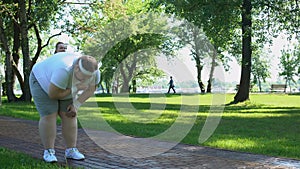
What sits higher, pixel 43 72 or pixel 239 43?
pixel 239 43

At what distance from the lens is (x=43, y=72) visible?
5.55 meters

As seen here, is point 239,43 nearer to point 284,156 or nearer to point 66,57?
point 284,156

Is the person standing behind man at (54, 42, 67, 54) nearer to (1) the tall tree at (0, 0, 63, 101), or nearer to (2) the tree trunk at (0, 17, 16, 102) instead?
(1) the tall tree at (0, 0, 63, 101)

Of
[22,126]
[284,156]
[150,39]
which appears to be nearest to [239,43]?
[150,39]

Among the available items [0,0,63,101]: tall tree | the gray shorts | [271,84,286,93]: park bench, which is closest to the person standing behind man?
the gray shorts

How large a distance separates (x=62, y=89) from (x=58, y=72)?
8.8 inches

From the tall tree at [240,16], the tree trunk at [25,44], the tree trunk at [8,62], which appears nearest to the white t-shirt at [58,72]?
the tall tree at [240,16]

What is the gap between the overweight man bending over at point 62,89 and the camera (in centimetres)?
525

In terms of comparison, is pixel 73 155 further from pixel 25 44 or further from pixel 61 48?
pixel 25 44

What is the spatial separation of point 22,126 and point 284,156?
6214 mm

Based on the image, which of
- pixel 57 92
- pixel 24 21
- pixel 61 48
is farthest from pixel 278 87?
pixel 57 92

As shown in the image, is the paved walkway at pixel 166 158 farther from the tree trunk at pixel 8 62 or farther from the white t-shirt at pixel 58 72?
the tree trunk at pixel 8 62

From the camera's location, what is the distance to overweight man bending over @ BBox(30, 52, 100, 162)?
5.25m

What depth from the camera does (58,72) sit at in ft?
17.3
